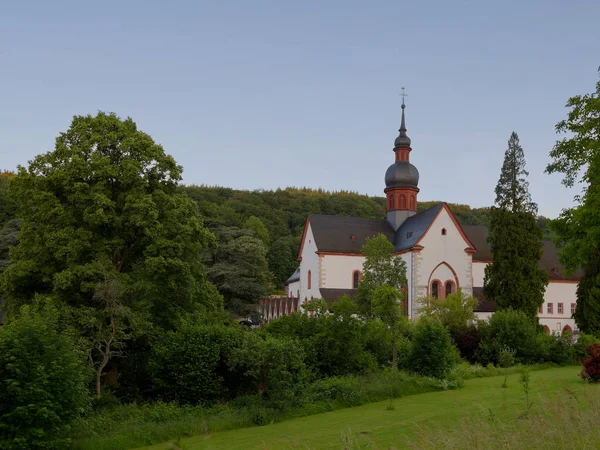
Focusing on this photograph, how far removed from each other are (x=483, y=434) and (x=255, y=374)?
14.6 m

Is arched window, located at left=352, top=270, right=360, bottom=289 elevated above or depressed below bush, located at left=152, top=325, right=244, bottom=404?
above

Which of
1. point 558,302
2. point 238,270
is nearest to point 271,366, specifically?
point 238,270

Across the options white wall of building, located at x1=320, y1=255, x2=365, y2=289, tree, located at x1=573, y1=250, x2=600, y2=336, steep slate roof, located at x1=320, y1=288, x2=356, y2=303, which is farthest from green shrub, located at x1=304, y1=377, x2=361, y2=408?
white wall of building, located at x1=320, y1=255, x2=365, y2=289

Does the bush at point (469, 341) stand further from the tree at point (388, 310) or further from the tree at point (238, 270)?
the tree at point (238, 270)

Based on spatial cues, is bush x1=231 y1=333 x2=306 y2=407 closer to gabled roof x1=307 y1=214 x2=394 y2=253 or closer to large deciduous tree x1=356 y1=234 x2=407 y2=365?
large deciduous tree x1=356 y1=234 x2=407 y2=365

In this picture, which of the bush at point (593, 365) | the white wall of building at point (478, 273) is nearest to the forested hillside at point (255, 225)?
the white wall of building at point (478, 273)

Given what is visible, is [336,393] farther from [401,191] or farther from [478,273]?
[401,191]

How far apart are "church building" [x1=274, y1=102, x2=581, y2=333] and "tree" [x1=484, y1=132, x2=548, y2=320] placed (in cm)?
1066

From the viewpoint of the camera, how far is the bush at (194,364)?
20516 millimetres

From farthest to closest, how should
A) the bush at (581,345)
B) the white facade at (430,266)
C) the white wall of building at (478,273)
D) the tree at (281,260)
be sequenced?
the tree at (281,260), the white wall of building at (478,273), the white facade at (430,266), the bush at (581,345)

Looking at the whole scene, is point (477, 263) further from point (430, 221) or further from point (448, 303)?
point (448, 303)

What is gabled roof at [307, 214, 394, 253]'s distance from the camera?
56.5 m

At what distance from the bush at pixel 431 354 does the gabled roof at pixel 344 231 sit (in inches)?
1235

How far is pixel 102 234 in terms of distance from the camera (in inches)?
902
